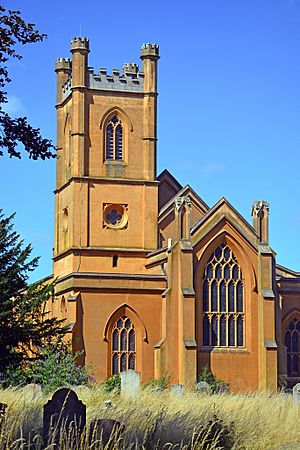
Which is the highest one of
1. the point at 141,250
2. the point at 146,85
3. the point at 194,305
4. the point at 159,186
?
the point at 146,85

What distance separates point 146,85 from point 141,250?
9294 mm

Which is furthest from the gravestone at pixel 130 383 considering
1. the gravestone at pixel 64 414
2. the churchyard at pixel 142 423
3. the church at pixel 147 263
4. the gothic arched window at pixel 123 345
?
the gothic arched window at pixel 123 345

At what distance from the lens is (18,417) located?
541 inches

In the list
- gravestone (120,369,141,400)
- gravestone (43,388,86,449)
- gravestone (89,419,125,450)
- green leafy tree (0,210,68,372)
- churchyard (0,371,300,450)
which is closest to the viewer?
gravestone (89,419,125,450)

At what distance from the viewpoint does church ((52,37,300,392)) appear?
159 ft

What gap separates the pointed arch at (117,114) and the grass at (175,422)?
36275 millimetres

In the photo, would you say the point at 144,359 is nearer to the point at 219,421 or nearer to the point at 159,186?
the point at 159,186

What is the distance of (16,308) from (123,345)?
1029 cm

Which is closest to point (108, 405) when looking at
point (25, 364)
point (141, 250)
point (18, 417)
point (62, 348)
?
point (18, 417)

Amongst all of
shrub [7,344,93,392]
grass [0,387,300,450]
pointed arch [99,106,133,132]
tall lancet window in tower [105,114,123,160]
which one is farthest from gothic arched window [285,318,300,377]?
grass [0,387,300,450]

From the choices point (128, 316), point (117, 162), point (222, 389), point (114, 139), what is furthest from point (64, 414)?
point (114, 139)

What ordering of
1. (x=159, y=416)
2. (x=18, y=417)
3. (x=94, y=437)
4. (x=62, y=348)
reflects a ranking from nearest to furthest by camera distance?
(x=94, y=437)
(x=18, y=417)
(x=159, y=416)
(x=62, y=348)

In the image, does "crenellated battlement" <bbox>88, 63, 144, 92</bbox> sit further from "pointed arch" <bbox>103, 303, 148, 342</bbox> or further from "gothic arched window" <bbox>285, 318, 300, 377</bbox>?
"gothic arched window" <bbox>285, 318, 300, 377</bbox>

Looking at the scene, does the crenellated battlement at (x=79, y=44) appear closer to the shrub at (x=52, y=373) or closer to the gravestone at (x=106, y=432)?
the shrub at (x=52, y=373)
